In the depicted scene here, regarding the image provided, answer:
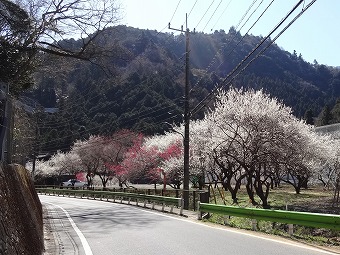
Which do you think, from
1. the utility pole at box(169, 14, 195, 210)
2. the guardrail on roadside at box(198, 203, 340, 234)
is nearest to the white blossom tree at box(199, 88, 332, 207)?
the utility pole at box(169, 14, 195, 210)

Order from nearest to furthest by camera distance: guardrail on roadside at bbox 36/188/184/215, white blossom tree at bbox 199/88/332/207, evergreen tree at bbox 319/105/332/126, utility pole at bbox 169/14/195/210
→ 1. guardrail on roadside at bbox 36/188/184/215
2. white blossom tree at bbox 199/88/332/207
3. utility pole at bbox 169/14/195/210
4. evergreen tree at bbox 319/105/332/126

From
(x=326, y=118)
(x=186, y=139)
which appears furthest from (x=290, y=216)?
(x=326, y=118)

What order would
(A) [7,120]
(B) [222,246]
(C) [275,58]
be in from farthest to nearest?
(C) [275,58]
(B) [222,246]
(A) [7,120]

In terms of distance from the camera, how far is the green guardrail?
970 cm

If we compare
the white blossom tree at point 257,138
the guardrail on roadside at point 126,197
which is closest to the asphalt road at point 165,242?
the guardrail on roadside at point 126,197

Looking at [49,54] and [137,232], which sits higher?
[49,54]

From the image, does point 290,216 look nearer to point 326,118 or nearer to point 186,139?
point 186,139

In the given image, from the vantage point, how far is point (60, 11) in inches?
594

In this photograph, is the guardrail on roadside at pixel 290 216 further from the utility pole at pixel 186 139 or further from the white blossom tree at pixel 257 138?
the white blossom tree at pixel 257 138

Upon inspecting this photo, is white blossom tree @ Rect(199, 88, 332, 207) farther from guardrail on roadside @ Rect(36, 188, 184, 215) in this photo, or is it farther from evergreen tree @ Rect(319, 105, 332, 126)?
evergreen tree @ Rect(319, 105, 332, 126)

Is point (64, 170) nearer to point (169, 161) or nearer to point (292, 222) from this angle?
point (169, 161)

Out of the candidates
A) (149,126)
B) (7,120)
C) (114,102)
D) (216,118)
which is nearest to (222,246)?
(7,120)

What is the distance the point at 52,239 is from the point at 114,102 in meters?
83.0

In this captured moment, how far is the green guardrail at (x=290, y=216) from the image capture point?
9695 millimetres
